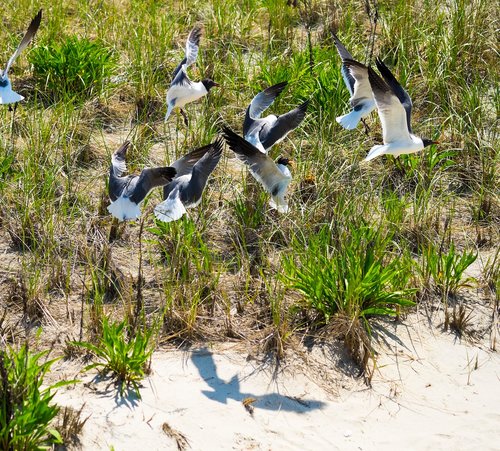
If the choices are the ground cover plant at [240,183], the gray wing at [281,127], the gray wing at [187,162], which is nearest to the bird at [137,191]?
the ground cover plant at [240,183]

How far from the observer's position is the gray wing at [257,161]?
5.60 m

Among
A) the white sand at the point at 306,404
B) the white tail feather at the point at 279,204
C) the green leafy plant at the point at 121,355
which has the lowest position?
the white sand at the point at 306,404

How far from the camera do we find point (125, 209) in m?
5.32

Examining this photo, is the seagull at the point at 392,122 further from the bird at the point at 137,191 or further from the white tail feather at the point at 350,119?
the bird at the point at 137,191

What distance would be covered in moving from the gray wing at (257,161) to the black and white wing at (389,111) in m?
0.81

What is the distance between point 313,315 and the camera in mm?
5430

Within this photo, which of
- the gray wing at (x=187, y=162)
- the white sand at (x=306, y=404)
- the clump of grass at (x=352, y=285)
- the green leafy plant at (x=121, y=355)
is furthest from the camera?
the gray wing at (x=187, y=162)

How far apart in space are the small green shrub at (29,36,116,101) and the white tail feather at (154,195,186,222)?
79.2 inches

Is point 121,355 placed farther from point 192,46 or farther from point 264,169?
point 192,46

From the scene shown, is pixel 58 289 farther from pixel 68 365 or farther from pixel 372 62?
pixel 372 62

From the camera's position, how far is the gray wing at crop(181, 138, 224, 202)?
550cm

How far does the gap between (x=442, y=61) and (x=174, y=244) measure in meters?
2.87

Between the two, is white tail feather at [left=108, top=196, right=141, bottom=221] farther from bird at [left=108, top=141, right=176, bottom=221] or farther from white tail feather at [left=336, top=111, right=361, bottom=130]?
white tail feather at [left=336, top=111, right=361, bottom=130]

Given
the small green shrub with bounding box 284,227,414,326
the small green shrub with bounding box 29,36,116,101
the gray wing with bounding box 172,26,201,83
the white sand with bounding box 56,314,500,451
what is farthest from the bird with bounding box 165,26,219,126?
the white sand with bounding box 56,314,500,451
